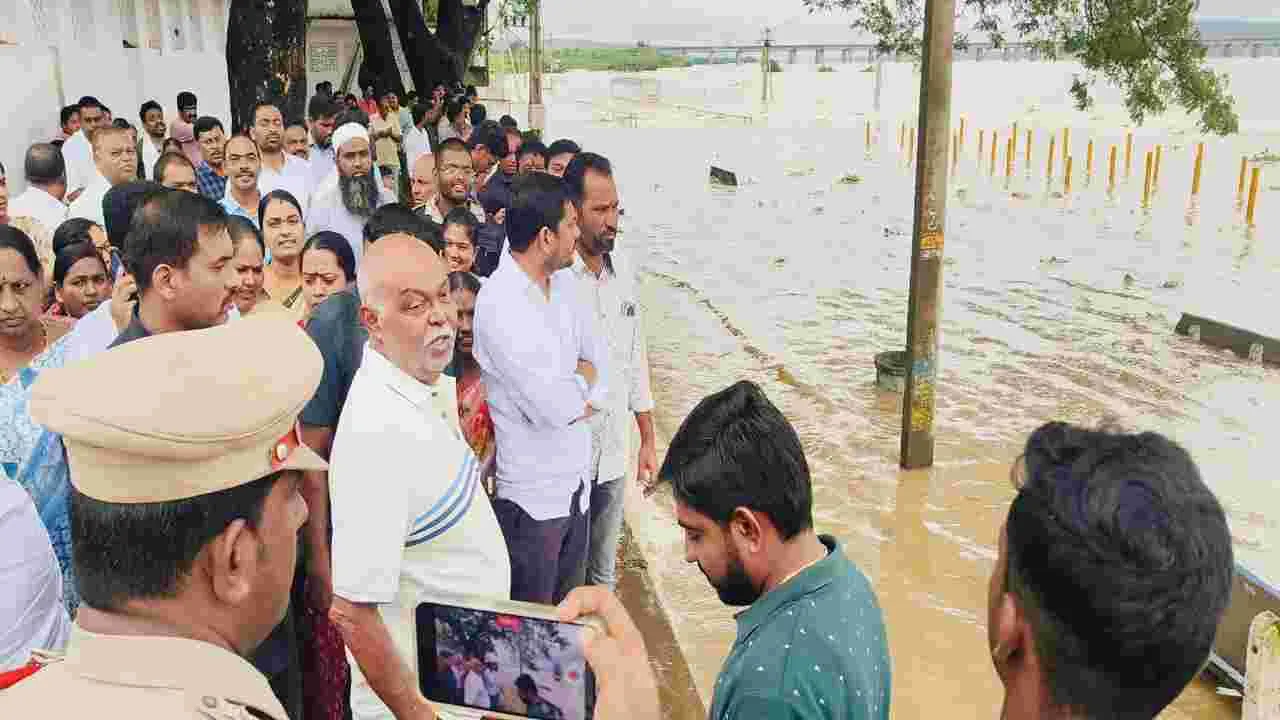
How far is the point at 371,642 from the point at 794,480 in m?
1.13

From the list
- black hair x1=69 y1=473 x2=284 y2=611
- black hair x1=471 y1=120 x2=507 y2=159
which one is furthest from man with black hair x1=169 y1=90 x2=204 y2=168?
black hair x1=69 y1=473 x2=284 y2=611

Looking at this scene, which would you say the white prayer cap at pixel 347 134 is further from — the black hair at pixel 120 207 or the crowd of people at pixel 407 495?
the black hair at pixel 120 207

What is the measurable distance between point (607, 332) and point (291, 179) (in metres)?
4.36

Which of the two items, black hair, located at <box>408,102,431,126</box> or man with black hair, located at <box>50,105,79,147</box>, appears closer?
man with black hair, located at <box>50,105,79,147</box>

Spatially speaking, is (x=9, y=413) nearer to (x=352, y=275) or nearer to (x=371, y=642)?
(x=371, y=642)

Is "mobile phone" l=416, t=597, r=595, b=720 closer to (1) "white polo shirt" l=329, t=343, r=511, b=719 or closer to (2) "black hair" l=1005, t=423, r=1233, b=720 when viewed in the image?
(1) "white polo shirt" l=329, t=343, r=511, b=719

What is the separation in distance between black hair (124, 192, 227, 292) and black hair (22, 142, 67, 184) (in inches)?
140

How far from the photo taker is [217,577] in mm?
1511

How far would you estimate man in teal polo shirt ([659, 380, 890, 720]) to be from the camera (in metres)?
1.83

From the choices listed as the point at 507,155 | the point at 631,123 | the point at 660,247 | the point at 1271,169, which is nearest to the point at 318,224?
the point at 507,155

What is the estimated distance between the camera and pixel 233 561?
153 centimetres

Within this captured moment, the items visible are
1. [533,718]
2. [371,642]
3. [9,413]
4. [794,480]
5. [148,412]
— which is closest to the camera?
[148,412]

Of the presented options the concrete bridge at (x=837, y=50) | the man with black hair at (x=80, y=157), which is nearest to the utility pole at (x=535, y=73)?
the man with black hair at (x=80, y=157)

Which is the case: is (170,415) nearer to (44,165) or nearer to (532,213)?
(532,213)
